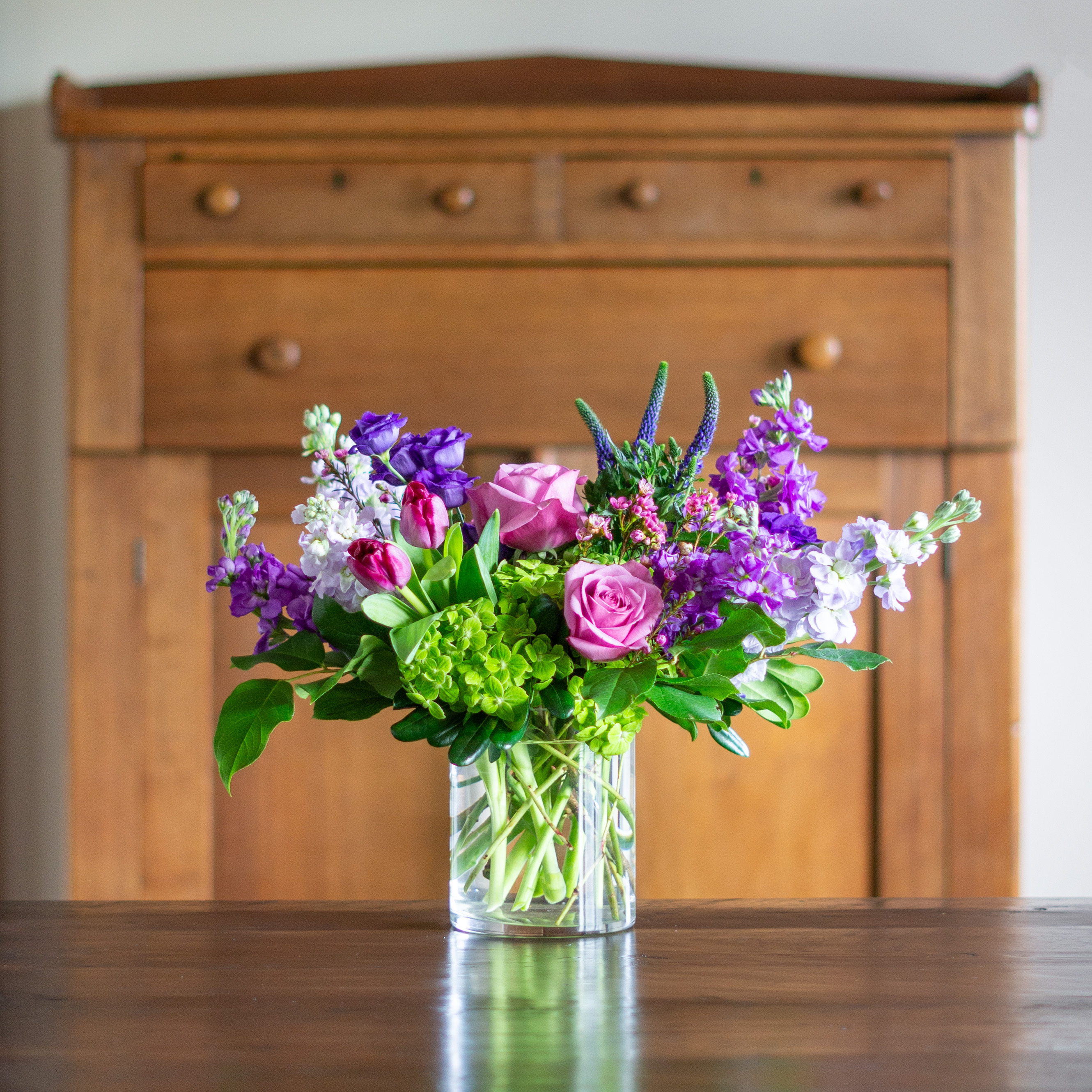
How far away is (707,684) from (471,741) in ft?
0.46

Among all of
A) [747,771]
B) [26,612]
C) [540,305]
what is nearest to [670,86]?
[540,305]

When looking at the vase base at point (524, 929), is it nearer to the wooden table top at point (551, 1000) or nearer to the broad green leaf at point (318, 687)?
the wooden table top at point (551, 1000)

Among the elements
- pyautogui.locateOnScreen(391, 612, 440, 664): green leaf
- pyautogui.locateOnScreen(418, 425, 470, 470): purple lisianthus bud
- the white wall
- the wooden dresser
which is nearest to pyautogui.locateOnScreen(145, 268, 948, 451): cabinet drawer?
the wooden dresser

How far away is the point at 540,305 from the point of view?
4.94 feet

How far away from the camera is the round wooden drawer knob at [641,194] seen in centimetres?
148

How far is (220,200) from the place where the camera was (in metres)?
1.49

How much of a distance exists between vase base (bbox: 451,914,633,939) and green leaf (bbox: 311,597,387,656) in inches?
7.6

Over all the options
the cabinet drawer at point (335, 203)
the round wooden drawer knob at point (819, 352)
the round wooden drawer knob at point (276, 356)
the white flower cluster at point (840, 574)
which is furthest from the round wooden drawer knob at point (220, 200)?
the white flower cluster at point (840, 574)

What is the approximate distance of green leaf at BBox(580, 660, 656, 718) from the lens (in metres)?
0.61

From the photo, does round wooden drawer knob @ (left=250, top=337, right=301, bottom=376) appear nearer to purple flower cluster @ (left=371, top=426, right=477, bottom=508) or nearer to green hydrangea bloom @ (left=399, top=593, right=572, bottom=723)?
purple flower cluster @ (left=371, top=426, right=477, bottom=508)

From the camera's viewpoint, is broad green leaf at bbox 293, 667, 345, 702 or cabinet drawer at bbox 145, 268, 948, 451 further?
cabinet drawer at bbox 145, 268, 948, 451

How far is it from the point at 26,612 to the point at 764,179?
1.41 m

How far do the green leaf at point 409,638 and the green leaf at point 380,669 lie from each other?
0.12 ft

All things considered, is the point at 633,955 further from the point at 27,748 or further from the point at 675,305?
the point at 27,748
